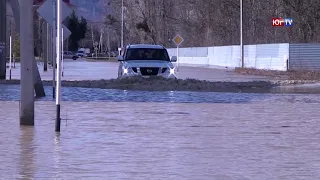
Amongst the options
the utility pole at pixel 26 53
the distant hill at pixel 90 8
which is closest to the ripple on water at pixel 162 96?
the utility pole at pixel 26 53

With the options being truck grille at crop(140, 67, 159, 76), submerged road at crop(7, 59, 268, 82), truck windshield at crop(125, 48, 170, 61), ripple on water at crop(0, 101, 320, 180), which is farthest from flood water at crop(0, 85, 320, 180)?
submerged road at crop(7, 59, 268, 82)

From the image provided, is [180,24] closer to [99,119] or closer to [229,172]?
[99,119]

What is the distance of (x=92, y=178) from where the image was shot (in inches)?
434

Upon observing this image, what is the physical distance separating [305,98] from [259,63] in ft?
120

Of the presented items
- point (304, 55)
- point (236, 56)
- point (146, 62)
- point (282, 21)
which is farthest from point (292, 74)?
point (236, 56)

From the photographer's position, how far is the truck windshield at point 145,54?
107 ft

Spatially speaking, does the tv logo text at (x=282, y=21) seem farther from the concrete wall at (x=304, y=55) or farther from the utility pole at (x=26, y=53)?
the utility pole at (x=26, y=53)

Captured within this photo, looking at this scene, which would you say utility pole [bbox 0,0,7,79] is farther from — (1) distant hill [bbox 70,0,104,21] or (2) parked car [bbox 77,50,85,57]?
(1) distant hill [bbox 70,0,104,21]

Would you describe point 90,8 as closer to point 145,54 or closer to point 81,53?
point 81,53

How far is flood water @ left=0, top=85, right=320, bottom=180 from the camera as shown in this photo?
11719 mm

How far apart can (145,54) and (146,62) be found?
0.58 meters

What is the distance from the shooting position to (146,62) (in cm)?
3209

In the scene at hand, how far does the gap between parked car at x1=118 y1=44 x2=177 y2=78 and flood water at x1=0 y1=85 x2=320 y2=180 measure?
22.8 ft

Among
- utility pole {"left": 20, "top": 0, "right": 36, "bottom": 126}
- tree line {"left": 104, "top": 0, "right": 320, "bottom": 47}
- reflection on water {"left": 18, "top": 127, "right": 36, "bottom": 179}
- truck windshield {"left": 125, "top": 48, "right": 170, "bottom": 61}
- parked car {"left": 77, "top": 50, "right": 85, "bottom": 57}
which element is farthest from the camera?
parked car {"left": 77, "top": 50, "right": 85, "bottom": 57}
